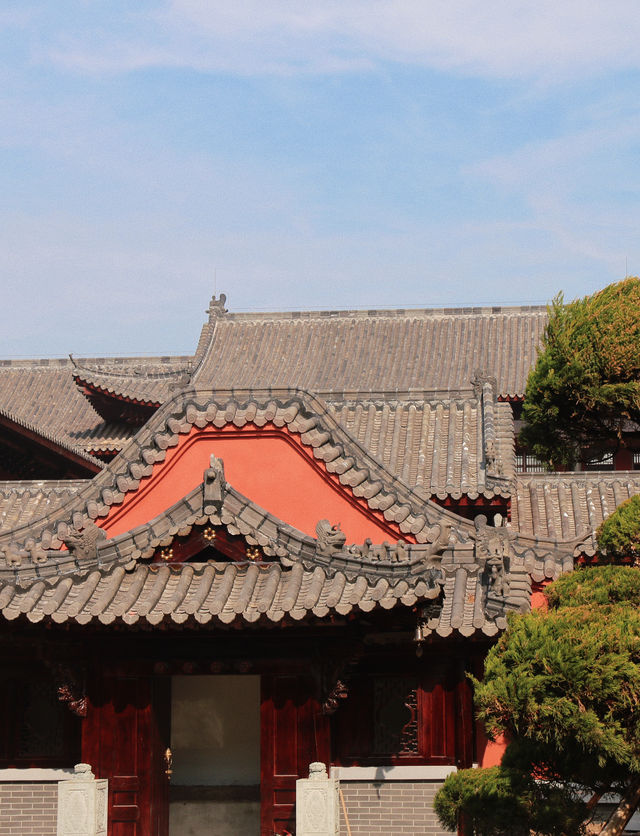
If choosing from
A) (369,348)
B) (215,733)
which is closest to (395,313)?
(369,348)

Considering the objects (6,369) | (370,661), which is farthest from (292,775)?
(6,369)

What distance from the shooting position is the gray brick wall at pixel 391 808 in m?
12.9

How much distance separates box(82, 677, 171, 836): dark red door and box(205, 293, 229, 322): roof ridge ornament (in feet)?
83.4

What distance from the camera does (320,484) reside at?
15297 mm

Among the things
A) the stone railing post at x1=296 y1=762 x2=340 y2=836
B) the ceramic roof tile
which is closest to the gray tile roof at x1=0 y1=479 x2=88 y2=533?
the ceramic roof tile

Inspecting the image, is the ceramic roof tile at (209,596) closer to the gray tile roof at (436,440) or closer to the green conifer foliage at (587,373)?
the gray tile roof at (436,440)

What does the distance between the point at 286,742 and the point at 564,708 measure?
4.19 meters

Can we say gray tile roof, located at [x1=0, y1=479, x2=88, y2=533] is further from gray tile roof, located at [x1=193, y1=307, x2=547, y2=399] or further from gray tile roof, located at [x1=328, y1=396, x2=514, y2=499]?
gray tile roof, located at [x1=193, y1=307, x2=547, y2=399]

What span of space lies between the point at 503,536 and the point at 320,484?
2.32 m

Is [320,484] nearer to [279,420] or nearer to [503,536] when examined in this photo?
[279,420]

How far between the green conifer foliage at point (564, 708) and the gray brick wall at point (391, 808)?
2.01m

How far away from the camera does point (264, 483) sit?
15375mm

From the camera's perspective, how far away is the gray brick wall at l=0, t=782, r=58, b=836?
13133mm

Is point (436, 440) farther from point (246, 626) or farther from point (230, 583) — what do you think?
point (246, 626)
